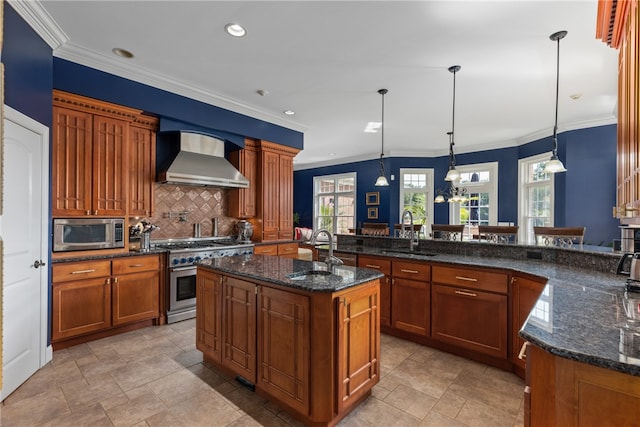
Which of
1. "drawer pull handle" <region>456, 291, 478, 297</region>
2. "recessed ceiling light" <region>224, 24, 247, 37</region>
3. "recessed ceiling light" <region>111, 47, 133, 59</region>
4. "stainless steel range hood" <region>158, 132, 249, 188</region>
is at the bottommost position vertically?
"drawer pull handle" <region>456, 291, 478, 297</region>

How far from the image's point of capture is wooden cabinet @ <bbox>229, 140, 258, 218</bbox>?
16.0 feet

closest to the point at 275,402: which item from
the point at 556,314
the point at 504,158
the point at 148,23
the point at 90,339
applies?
the point at 556,314

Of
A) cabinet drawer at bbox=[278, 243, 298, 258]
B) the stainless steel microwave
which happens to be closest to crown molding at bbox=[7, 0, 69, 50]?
the stainless steel microwave

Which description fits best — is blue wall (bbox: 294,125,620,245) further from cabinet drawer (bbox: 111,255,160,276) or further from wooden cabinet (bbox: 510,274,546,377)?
cabinet drawer (bbox: 111,255,160,276)

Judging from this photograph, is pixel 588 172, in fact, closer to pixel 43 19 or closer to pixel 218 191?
pixel 218 191

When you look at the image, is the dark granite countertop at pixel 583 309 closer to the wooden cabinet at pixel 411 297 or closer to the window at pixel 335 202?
the wooden cabinet at pixel 411 297

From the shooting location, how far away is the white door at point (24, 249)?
227 centimetres

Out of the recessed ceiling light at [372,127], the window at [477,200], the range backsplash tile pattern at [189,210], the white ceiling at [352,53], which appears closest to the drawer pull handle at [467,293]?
the white ceiling at [352,53]

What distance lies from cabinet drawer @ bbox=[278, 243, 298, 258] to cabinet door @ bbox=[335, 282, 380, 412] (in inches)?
118

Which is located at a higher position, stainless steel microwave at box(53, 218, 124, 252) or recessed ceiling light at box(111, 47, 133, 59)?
recessed ceiling light at box(111, 47, 133, 59)

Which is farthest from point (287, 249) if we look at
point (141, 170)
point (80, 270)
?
point (80, 270)

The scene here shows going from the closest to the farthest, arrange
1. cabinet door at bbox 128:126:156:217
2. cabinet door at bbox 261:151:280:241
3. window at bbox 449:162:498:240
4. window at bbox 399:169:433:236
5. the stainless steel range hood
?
cabinet door at bbox 128:126:156:217, the stainless steel range hood, cabinet door at bbox 261:151:280:241, window at bbox 449:162:498:240, window at bbox 399:169:433:236

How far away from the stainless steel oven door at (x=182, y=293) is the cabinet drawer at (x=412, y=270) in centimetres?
247

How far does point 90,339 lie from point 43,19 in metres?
2.95
